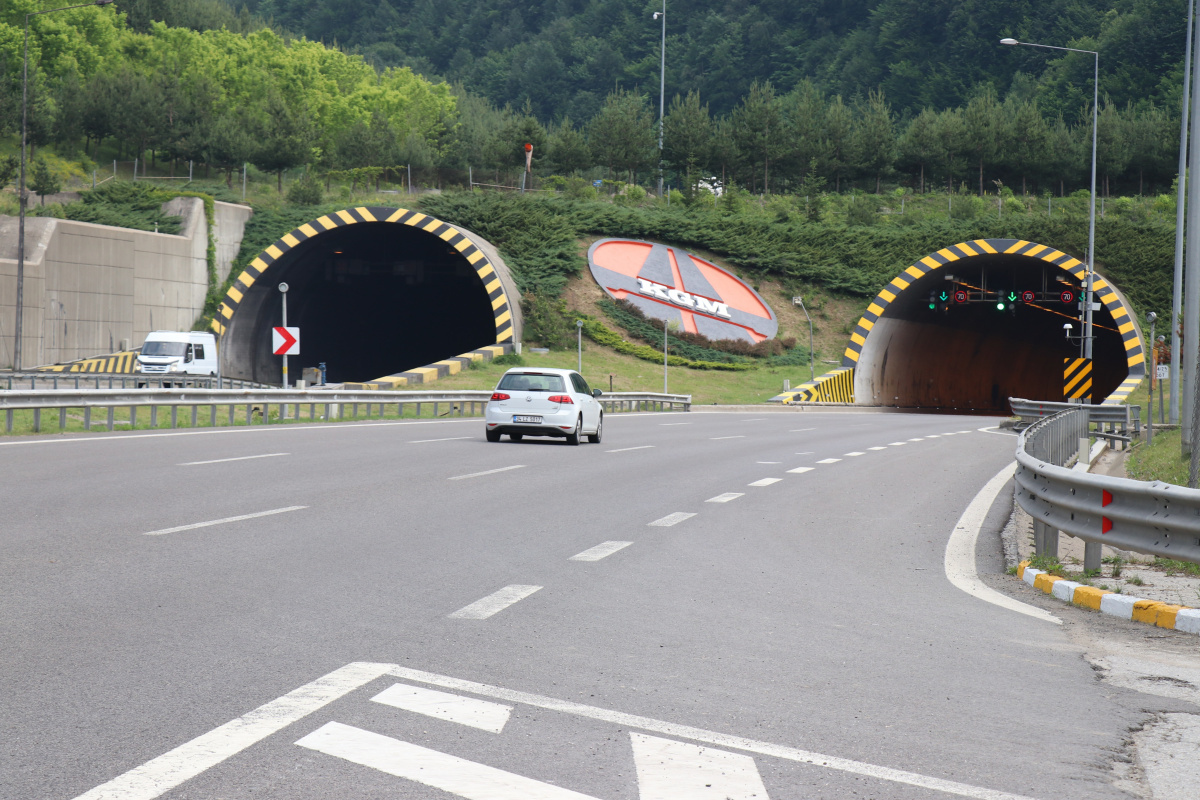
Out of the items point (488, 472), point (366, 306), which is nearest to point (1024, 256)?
point (366, 306)

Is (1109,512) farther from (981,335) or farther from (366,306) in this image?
(981,335)

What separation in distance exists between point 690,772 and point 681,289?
59.6m

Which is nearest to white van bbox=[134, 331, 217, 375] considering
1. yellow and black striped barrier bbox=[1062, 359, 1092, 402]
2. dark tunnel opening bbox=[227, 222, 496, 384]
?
dark tunnel opening bbox=[227, 222, 496, 384]

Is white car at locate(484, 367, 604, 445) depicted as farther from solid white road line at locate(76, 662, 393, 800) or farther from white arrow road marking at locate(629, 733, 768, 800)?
white arrow road marking at locate(629, 733, 768, 800)

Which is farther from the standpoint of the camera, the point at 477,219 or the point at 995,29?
the point at 995,29

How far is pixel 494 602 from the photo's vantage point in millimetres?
7520

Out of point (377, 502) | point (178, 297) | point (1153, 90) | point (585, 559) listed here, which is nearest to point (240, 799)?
point (585, 559)

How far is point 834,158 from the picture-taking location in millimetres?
95062

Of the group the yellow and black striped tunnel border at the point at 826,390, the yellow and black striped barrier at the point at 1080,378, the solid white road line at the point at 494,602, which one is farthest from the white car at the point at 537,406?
the yellow and black striped tunnel border at the point at 826,390

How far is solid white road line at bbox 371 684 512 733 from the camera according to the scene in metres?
4.88

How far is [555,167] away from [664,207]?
1725 centimetres

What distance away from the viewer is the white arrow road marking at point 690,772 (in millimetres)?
4117

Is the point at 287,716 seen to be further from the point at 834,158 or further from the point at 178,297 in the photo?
the point at 834,158

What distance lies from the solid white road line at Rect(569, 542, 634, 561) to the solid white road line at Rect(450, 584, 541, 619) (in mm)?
1417
